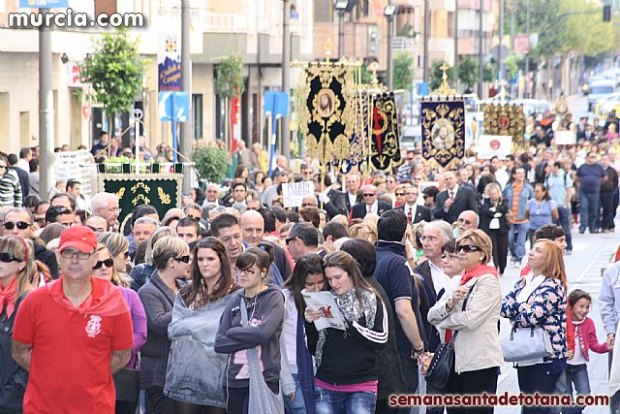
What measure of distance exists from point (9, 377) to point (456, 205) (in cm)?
1523

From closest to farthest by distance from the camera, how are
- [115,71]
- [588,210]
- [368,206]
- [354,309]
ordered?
1. [354,309]
2. [368,206]
3. [115,71]
4. [588,210]

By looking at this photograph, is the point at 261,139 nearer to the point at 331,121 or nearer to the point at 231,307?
the point at 331,121

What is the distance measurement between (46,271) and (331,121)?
56.1ft

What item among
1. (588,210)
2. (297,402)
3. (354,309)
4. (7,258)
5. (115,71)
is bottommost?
(588,210)

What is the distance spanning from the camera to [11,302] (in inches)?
385

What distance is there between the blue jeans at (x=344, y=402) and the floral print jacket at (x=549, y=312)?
163 cm

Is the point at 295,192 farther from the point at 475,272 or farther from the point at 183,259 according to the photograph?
the point at 183,259

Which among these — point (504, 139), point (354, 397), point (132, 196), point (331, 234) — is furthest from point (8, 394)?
point (504, 139)

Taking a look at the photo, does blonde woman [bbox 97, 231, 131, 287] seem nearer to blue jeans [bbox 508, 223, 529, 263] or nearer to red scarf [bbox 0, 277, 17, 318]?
red scarf [bbox 0, 277, 17, 318]

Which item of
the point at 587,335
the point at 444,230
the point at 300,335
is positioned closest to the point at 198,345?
the point at 300,335

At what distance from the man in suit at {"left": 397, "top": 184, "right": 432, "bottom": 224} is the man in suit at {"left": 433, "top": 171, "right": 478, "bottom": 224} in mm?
2042

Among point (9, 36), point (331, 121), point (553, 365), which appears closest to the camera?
point (553, 365)

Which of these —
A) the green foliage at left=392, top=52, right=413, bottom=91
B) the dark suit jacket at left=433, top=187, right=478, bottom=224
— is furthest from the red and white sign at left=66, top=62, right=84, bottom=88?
the green foliage at left=392, top=52, right=413, bottom=91

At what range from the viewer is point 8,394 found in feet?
31.4
